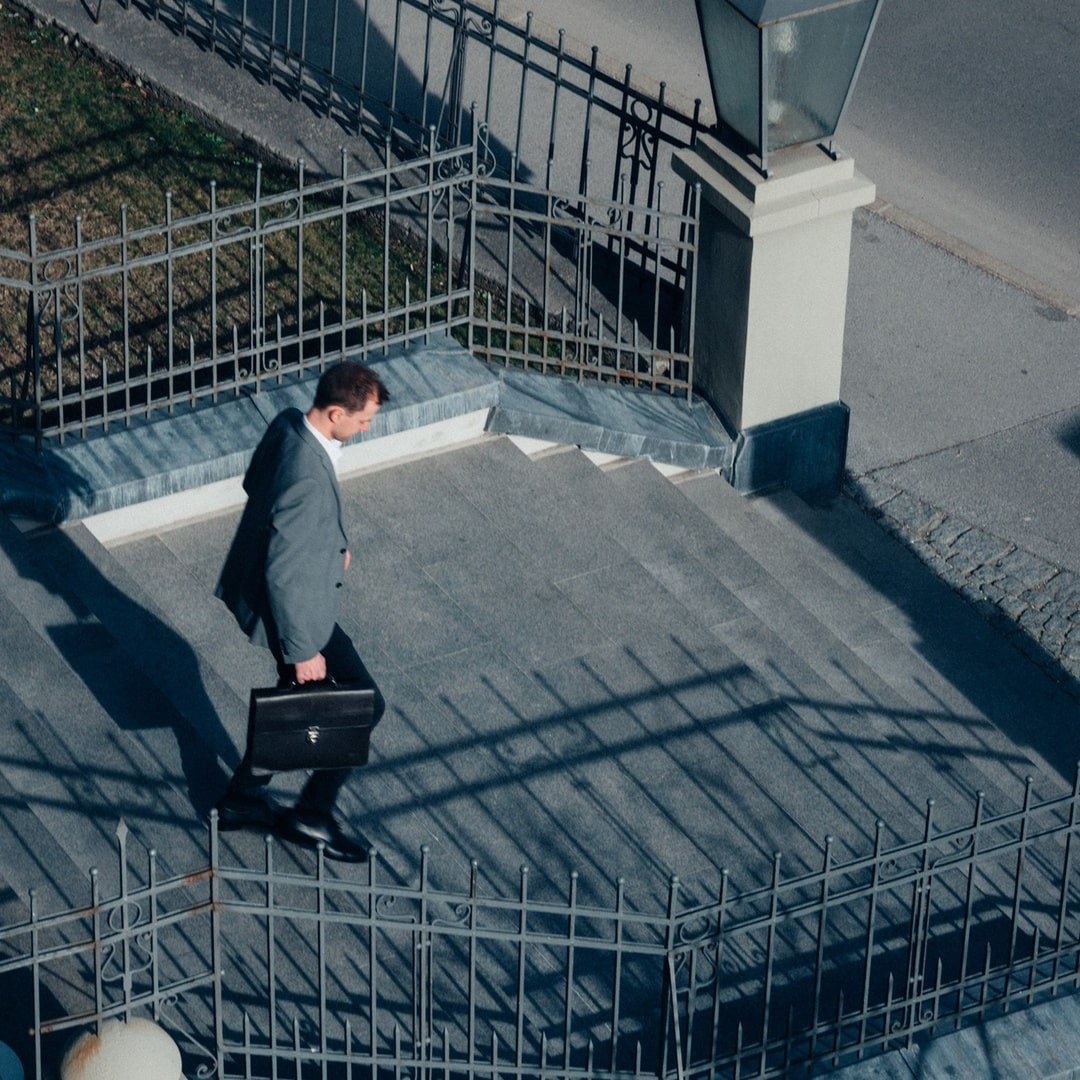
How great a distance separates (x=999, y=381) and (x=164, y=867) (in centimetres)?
542

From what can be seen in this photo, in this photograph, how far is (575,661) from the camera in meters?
7.93

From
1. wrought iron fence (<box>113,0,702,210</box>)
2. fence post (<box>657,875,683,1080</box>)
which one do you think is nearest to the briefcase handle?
fence post (<box>657,875,683,1080</box>)

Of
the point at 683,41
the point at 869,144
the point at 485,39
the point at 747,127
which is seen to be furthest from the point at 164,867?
the point at 683,41

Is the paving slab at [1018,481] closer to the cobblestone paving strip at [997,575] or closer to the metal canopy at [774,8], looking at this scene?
the cobblestone paving strip at [997,575]

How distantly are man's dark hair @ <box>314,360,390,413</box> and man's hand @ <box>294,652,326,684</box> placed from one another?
794mm

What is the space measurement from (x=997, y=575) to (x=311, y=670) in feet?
12.5

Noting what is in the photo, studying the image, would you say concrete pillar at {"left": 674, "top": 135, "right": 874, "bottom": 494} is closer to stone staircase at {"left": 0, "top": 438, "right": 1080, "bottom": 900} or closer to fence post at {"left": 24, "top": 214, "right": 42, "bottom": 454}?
stone staircase at {"left": 0, "top": 438, "right": 1080, "bottom": 900}

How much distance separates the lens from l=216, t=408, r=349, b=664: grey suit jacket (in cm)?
641

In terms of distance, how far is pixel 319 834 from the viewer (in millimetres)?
6879

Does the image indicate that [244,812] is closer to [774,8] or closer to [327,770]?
[327,770]

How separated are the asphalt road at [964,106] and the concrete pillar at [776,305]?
2.55 metres

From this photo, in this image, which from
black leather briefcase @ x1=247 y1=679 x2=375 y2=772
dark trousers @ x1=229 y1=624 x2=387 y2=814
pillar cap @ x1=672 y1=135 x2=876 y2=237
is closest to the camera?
black leather briefcase @ x1=247 y1=679 x2=375 y2=772

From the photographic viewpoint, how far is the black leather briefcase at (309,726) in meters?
6.55

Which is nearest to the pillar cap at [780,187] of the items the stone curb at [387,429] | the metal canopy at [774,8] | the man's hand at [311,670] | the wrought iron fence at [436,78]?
the metal canopy at [774,8]
